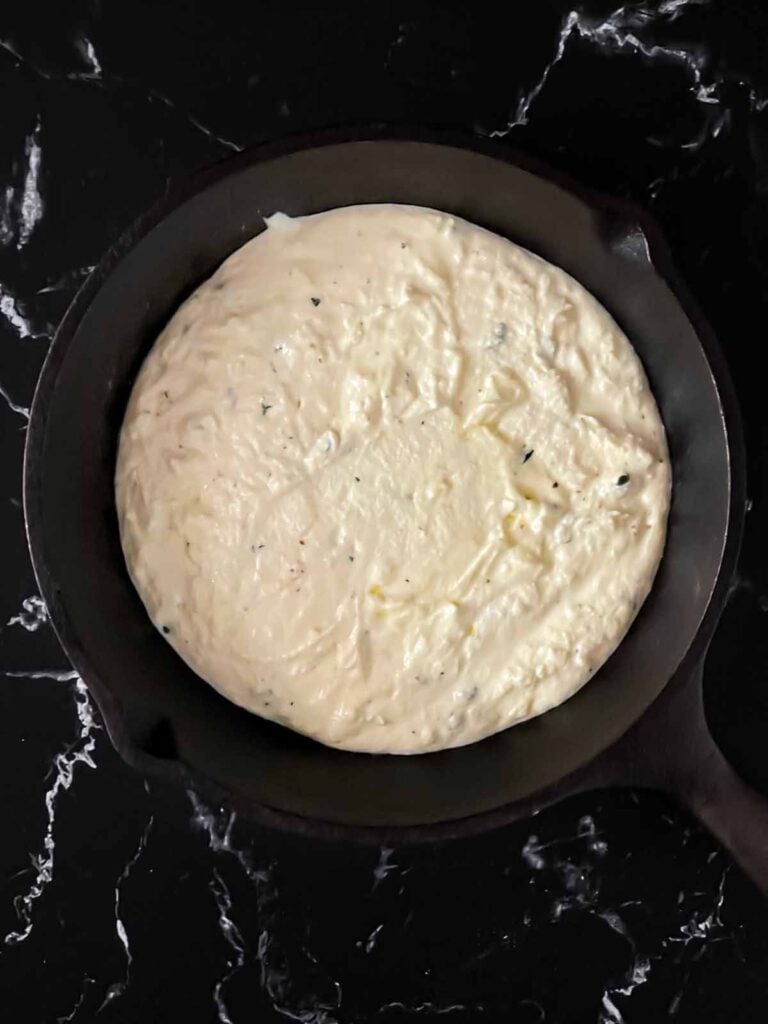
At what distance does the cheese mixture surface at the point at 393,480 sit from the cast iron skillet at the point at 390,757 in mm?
31

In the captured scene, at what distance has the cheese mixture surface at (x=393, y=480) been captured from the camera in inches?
42.2

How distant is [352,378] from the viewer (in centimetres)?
107

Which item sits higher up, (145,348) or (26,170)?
(26,170)

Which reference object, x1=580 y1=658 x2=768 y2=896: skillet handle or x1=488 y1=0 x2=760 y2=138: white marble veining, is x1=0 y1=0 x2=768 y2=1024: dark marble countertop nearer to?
x1=488 y1=0 x2=760 y2=138: white marble veining

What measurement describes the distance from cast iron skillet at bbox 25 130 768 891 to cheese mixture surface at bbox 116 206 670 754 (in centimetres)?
3


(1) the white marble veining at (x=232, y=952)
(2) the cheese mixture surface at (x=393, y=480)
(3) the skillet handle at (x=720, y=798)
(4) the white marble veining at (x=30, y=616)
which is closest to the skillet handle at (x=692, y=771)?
(3) the skillet handle at (x=720, y=798)

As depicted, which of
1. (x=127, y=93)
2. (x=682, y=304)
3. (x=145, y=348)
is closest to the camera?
→ (x=682, y=304)

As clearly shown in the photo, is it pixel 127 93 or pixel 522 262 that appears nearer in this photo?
pixel 522 262

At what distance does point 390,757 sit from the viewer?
45.1 inches

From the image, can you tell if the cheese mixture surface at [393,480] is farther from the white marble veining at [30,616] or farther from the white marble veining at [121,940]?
the white marble veining at [121,940]

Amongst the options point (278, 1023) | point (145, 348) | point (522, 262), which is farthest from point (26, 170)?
point (278, 1023)

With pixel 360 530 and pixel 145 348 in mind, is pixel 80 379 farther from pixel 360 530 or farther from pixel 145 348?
pixel 360 530

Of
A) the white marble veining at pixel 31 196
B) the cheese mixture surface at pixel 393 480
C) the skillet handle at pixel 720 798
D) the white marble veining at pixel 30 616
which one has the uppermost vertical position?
the white marble veining at pixel 31 196

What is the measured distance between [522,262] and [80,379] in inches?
18.5
